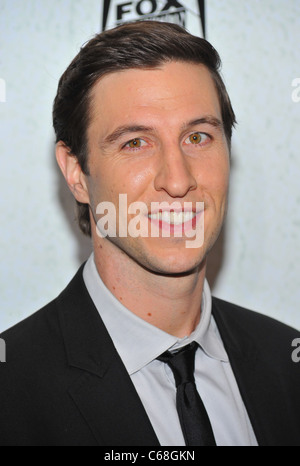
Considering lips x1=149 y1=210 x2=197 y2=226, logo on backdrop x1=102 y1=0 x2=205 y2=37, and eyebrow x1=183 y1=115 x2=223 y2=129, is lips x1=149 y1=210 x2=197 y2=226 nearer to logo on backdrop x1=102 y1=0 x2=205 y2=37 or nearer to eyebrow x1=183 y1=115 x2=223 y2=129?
eyebrow x1=183 y1=115 x2=223 y2=129

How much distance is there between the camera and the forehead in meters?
1.59

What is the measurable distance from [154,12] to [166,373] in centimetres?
138

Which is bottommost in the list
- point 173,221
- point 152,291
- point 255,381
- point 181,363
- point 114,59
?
point 255,381

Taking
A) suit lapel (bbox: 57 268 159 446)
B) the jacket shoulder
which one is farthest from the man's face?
the jacket shoulder

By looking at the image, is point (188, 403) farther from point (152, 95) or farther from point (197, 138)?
point (152, 95)

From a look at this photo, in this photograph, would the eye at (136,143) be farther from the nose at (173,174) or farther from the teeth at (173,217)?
the teeth at (173,217)

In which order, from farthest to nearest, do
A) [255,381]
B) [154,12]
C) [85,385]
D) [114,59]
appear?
[154,12], [255,381], [114,59], [85,385]

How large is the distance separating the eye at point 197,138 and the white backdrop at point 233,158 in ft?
2.13

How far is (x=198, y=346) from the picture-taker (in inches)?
68.8

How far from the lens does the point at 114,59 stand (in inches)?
65.0

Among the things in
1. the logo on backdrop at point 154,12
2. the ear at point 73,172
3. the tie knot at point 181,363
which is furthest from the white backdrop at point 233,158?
the tie knot at point 181,363

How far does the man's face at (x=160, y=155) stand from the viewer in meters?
1.58

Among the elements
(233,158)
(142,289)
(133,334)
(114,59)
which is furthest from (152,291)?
(233,158)
